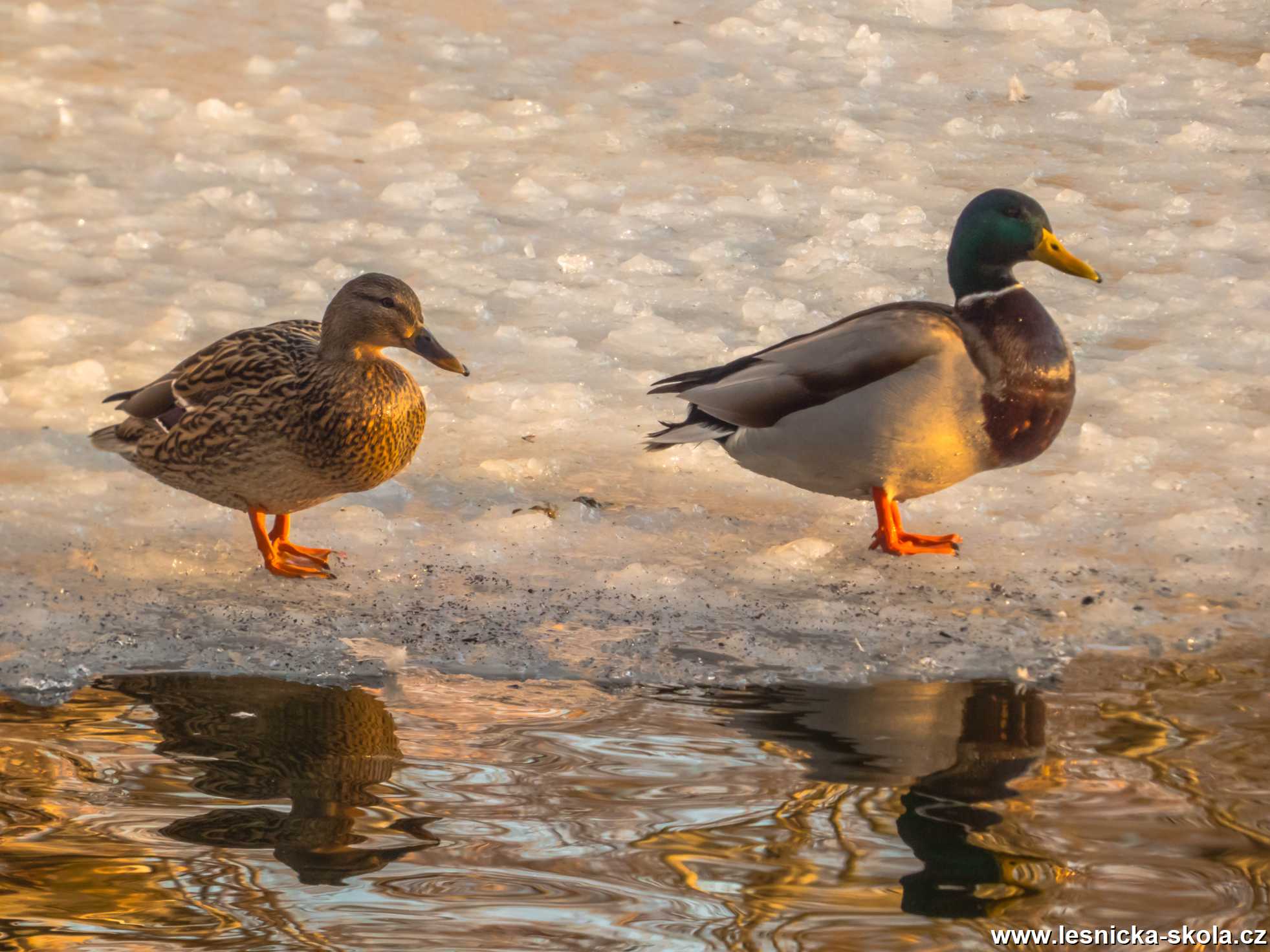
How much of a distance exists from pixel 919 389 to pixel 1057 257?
64cm

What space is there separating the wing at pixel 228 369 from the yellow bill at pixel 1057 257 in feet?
6.22

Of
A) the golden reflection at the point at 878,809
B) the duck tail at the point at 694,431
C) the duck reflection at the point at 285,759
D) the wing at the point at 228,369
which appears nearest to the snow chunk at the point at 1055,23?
the duck tail at the point at 694,431

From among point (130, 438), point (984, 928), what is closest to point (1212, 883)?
point (984, 928)

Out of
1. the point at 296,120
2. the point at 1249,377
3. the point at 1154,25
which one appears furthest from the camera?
the point at 1154,25

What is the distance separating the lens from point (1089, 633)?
12.7 feet

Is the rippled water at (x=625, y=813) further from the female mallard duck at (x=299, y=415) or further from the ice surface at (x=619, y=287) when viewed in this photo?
the female mallard duck at (x=299, y=415)

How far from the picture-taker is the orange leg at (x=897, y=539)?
4.37 metres

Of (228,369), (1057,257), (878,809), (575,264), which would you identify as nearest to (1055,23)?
(575,264)

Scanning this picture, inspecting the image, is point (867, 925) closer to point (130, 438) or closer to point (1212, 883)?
point (1212, 883)

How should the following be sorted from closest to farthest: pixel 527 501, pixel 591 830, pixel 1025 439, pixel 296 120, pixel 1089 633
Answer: pixel 591 830
pixel 1089 633
pixel 1025 439
pixel 527 501
pixel 296 120

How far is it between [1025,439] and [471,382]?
1894mm

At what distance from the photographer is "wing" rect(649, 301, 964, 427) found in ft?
13.8

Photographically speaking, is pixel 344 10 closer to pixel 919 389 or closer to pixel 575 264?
pixel 575 264

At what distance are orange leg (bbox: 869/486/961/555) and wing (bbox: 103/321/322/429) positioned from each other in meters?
1.50
